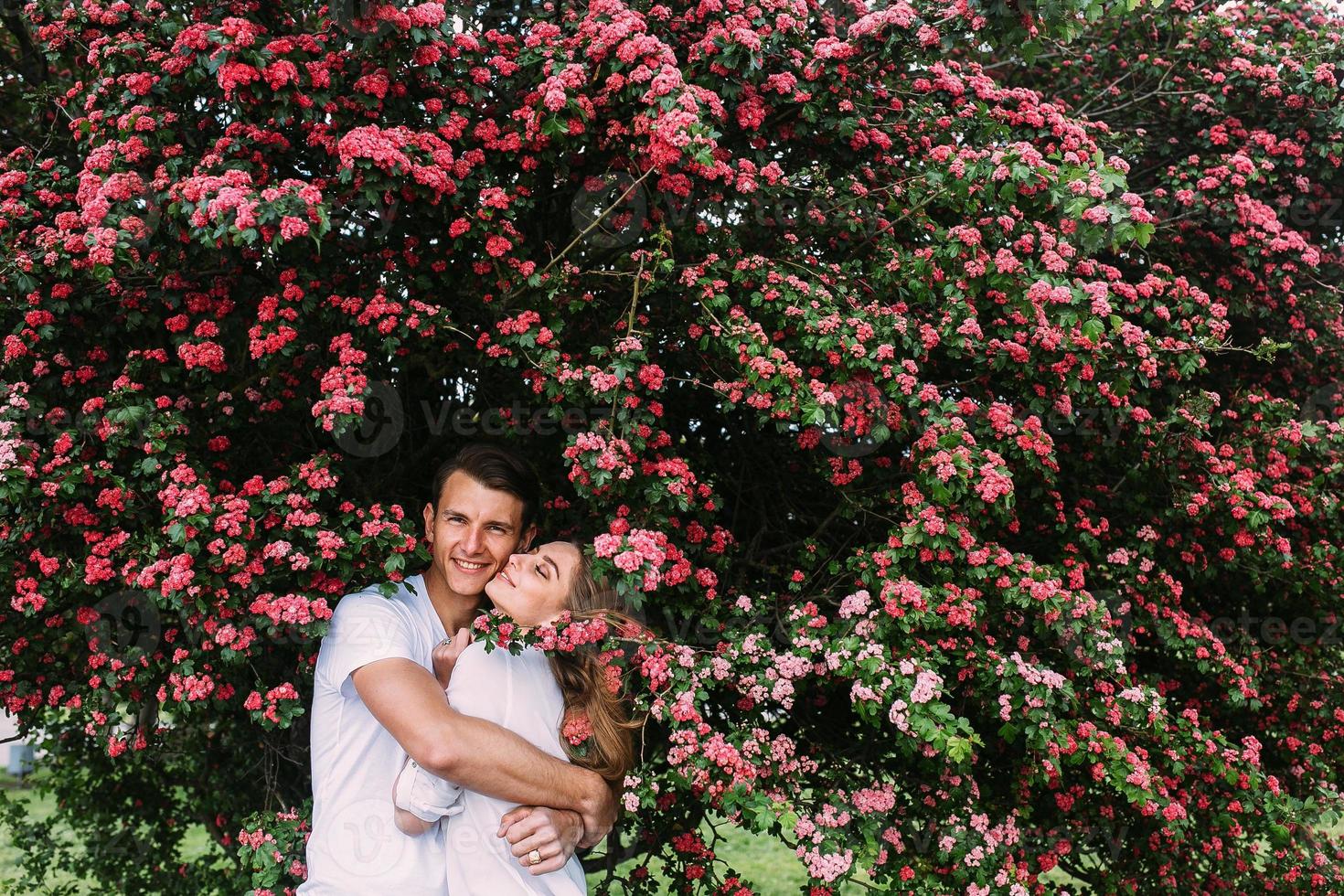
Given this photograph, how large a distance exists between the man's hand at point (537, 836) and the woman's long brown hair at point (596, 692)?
31 cm

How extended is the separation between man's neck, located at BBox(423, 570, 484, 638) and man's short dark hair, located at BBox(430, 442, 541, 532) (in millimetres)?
287

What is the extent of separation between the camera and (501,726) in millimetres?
2998

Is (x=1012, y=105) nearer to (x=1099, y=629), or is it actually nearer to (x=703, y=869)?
(x=1099, y=629)

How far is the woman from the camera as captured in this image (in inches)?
115

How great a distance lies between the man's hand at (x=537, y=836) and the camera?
9.41 feet
